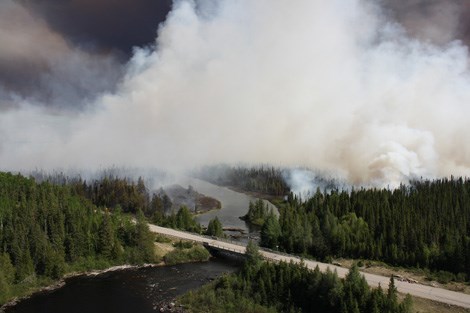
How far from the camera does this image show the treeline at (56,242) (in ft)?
327

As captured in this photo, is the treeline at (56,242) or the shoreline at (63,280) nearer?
the shoreline at (63,280)

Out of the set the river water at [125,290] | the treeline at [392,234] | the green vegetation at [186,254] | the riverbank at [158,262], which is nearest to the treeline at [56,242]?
the riverbank at [158,262]

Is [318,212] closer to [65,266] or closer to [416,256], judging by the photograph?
[416,256]

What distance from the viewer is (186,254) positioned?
416 feet

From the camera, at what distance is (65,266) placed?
358 ft

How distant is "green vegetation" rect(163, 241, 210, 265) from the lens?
406 ft

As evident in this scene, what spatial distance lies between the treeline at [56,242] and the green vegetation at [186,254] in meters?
5.80

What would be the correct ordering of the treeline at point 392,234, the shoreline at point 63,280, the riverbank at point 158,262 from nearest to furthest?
the shoreline at point 63,280
the riverbank at point 158,262
the treeline at point 392,234

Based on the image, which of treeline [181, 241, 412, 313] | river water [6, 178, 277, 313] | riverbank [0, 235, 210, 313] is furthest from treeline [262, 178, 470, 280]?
treeline [181, 241, 412, 313]

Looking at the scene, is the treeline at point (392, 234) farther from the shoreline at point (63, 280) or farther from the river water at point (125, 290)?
the shoreline at point (63, 280)

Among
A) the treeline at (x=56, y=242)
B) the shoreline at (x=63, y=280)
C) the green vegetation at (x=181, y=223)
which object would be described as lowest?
the shoreline at (x=63, y=280)

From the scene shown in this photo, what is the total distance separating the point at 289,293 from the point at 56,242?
210 ft

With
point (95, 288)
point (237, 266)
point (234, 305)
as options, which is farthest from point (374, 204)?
point (95, 288)

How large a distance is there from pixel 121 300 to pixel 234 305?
2603 cm
